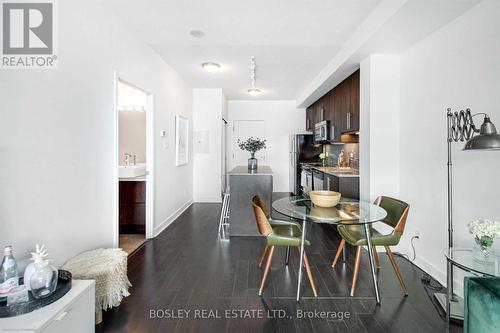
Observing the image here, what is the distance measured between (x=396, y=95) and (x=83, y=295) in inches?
142

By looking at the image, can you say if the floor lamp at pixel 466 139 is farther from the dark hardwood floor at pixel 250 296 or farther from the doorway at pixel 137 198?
the doorway at pixel 137 198

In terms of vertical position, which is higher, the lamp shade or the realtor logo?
the realtor logo

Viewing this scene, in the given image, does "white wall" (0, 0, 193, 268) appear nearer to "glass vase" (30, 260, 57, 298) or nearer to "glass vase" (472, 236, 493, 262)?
"glass vase" (30, 260, 57, 298)

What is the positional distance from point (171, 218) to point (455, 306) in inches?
152

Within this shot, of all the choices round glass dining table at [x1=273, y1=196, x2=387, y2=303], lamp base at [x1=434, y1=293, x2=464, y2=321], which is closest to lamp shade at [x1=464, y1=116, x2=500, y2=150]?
round glass dining table at [x1=273, y1=196, x2=387, y2=303]

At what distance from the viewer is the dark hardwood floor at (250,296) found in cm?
188

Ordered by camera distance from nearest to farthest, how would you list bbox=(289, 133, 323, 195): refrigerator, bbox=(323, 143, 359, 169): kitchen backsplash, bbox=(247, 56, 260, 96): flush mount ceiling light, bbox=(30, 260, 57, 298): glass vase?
bbox=(30, 260, 57, 298): glass vase → bbox=(247, 56, 260, 96): flush mount ceiling light → bbox=(323, 143, 359, 169): kitchen backsplash → bbox=(289, 133, 323, 195): refrigerator

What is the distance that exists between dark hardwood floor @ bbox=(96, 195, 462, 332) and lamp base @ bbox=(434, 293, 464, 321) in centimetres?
7

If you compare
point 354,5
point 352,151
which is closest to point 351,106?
point 352,151

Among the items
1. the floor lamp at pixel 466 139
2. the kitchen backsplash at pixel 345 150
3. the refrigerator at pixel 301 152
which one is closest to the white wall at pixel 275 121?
the refrigerator at pixel 301 152

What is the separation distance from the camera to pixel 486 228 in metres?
1.59

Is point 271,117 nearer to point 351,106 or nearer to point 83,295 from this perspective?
point 351,106

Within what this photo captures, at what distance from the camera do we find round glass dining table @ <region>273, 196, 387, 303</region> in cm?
205

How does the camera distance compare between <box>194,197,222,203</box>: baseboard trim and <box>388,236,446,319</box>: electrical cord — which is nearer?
<box>388,236,446,319</box>: electrical cord
